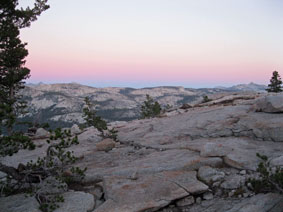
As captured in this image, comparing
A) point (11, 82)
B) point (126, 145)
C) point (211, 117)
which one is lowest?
point (126, 145)

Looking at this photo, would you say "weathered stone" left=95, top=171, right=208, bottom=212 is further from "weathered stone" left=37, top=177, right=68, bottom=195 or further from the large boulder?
the large boulder

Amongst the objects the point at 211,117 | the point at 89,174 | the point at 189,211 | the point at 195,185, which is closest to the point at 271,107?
the point at 211,117

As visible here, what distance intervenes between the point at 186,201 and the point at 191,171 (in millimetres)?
2192

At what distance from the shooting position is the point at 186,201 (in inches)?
324

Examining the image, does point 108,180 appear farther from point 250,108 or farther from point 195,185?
point 250,108

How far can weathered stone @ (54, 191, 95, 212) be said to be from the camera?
301 inches

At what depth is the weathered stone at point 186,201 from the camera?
8.14 metres

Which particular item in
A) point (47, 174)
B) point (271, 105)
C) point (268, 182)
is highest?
point (271, 105)

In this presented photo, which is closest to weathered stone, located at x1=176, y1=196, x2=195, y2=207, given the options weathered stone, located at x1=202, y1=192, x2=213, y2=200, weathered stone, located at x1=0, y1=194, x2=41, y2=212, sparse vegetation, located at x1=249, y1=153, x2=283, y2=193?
weathered stone, located at x1=202, y1=192, x2=213, y2=200

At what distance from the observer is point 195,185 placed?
28.7ft

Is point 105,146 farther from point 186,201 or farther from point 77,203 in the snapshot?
point 186,201

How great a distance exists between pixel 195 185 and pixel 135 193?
106 inches

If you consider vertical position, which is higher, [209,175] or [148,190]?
[209,175]

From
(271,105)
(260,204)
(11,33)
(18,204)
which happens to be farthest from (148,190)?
(11,33)
